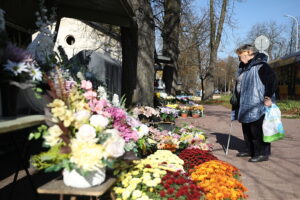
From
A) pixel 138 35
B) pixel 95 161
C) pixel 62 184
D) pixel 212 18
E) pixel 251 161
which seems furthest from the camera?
pixel 212 18

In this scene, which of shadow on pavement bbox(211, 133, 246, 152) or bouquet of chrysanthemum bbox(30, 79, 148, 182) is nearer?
bouquet of chrysanthemum bbox(30, 79, 148, 182)

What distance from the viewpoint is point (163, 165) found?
355 centimetres

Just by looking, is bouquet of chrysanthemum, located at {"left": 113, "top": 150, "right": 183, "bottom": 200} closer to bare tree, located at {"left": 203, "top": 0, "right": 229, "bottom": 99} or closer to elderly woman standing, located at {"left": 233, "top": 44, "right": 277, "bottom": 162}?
elderly woman standing, located at {"left": 233, "top": 44, "right": 277, "bottom": 162}

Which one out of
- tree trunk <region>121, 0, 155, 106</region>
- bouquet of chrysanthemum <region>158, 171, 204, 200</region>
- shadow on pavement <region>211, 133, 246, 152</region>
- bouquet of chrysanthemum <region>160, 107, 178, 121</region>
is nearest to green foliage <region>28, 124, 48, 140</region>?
bouquet of chrysanthemum <region>158, 171, 204, 200</region>

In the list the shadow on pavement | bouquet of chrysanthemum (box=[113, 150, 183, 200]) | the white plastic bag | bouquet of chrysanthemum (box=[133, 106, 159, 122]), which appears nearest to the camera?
bouquet of chrysanthemum (box=[113, 150, 183, 200])

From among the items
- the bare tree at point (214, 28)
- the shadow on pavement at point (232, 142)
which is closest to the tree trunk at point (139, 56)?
the shadow on pavement at point (232, 142)

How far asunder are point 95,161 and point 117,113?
816mm

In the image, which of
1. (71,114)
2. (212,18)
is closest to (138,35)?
(71,114)

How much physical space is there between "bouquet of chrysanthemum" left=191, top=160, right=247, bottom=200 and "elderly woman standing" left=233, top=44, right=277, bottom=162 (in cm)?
129

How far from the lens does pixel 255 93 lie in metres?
5.06

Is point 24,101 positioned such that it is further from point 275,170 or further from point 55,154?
point 275,170

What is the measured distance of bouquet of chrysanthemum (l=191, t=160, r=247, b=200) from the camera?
128 inches

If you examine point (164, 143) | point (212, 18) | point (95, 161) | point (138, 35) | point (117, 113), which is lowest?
point (164, 143)

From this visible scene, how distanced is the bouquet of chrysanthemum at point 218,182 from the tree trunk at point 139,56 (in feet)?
9.72
